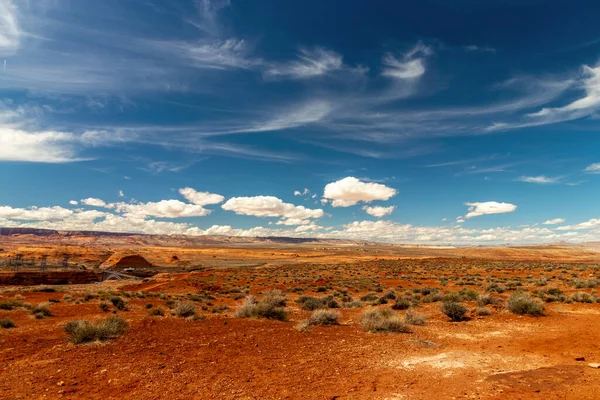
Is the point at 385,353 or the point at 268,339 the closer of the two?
the point at 385,353

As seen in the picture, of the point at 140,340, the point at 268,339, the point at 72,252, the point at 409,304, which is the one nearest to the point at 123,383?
the point at 140,340

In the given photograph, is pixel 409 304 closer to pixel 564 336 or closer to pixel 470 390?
pixel 564 336

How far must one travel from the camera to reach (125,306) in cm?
1972

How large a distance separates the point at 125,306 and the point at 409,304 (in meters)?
16.1

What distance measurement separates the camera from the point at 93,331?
11125 mm

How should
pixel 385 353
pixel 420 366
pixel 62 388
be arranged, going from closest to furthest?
pixel 62 388
pixel 420 366
pixel 385 353

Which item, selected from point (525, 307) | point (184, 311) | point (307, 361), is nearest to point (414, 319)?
point (525, 307)

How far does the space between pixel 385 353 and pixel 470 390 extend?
318cm

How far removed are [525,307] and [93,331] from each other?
17566 mm

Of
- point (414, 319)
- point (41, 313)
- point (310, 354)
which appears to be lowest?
point (41, 313)

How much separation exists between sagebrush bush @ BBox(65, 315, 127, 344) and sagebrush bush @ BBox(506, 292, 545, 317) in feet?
54.8

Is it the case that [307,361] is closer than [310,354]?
Yes

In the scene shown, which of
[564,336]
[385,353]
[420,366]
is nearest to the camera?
[420,366]

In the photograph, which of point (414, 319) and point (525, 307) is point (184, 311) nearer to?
point (414, 319)
